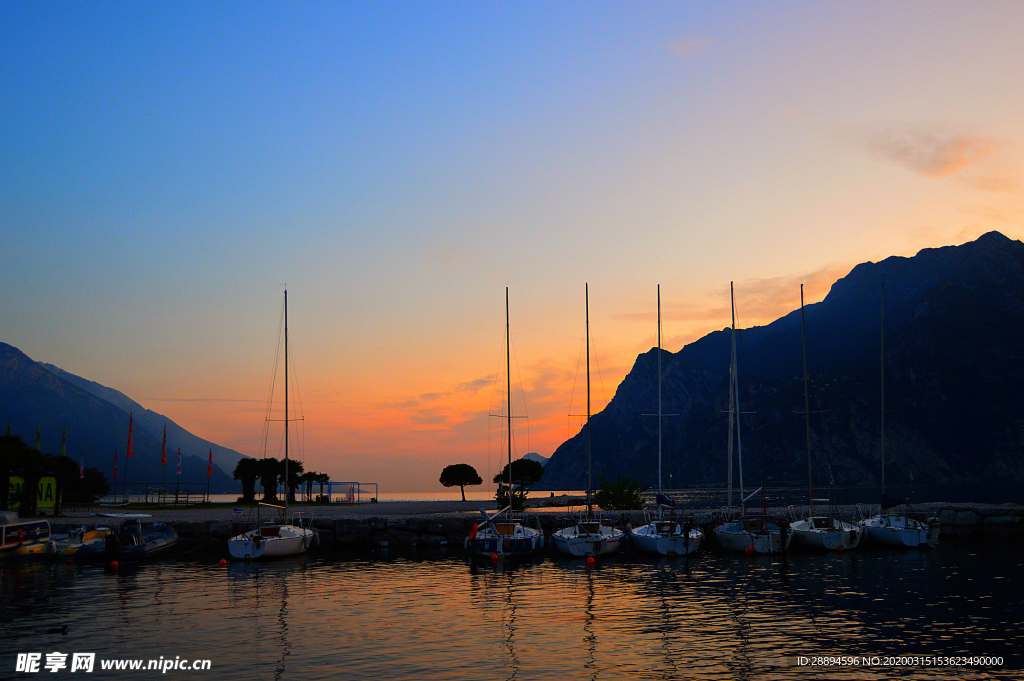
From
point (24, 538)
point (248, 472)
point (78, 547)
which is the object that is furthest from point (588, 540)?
point (248, 472)

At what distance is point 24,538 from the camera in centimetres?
5106

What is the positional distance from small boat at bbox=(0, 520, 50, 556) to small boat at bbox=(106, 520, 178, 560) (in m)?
5.06

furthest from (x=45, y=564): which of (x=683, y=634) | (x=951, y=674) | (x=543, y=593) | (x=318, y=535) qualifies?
(x=951, y=674)

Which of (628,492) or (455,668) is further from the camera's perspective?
(628,492)

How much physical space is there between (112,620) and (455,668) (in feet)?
51.1

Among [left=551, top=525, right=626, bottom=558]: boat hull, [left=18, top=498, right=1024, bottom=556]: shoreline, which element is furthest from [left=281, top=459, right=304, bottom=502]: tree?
[left=551, top=525, right=626, bottom=558]: boat hull

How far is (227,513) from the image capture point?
71188 mm

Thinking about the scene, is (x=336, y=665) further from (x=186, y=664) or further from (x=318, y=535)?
(x=318, y=535)

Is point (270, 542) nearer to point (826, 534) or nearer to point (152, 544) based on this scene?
point (152, 544)

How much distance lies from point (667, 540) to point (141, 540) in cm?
3546

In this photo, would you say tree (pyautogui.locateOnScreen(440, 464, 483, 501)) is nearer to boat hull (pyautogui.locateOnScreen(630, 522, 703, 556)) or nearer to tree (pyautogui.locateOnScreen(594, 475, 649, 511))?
tree (pyautogui.locateOnScreen(594, 475, 649, 511))

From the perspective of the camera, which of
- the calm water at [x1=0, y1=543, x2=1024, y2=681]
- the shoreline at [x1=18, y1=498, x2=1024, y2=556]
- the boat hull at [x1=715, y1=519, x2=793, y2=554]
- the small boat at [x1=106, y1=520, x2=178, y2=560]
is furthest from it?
the shoreline at [x1=18, y1=498, x2=1024, y2=556]

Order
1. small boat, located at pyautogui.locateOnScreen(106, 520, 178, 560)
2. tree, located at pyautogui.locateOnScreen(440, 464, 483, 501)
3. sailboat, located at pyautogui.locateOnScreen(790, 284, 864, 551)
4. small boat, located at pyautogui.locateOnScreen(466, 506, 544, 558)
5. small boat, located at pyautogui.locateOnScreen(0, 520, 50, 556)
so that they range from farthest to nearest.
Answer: tree, located at pyautogui.locateOnScreen(440, 464, 483, 501)
small boat, located at pyautogui.locateOnScreen(0, 520, 50, 556)
sailboat, located at pyautogui.locateOnScreen(790, 284, 864, 551)
small boat, located at pyautogui.locateOnScreen(106, 520, 178, 560)
small boat, located at pyautogui.locateOnScreen(466, 506, 544, 558)

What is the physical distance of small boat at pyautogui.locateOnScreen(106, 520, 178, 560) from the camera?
49094mm
